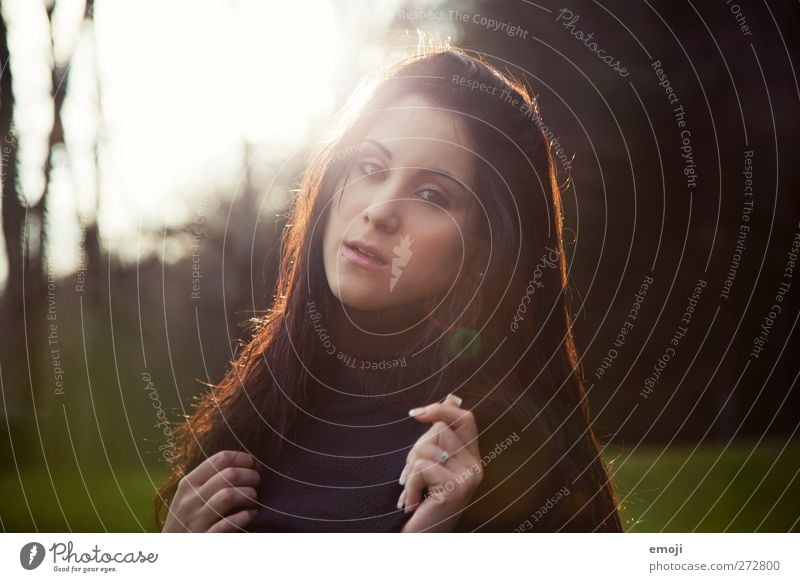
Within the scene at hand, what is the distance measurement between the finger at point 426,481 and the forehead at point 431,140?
0.33 m

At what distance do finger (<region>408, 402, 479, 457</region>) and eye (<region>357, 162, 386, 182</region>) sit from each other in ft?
0.90

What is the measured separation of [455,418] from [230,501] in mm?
293

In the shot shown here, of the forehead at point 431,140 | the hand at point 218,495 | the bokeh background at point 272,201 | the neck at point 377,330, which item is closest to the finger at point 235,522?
the hand at point 218,495

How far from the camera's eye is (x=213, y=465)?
0.98 m

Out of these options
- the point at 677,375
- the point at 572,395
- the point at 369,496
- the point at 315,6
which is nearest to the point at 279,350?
the point at 369,496

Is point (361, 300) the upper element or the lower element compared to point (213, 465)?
upper

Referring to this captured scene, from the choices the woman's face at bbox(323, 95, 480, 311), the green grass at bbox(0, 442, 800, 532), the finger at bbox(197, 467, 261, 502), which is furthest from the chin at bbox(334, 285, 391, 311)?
the green grass at bbox(0, 442, 800, 532)

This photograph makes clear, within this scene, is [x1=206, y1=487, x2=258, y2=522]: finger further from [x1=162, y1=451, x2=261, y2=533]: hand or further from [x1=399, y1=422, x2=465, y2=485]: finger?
[x1=399, y1=422, x2=465, y2=485]: finger

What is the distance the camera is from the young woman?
0.92 m
